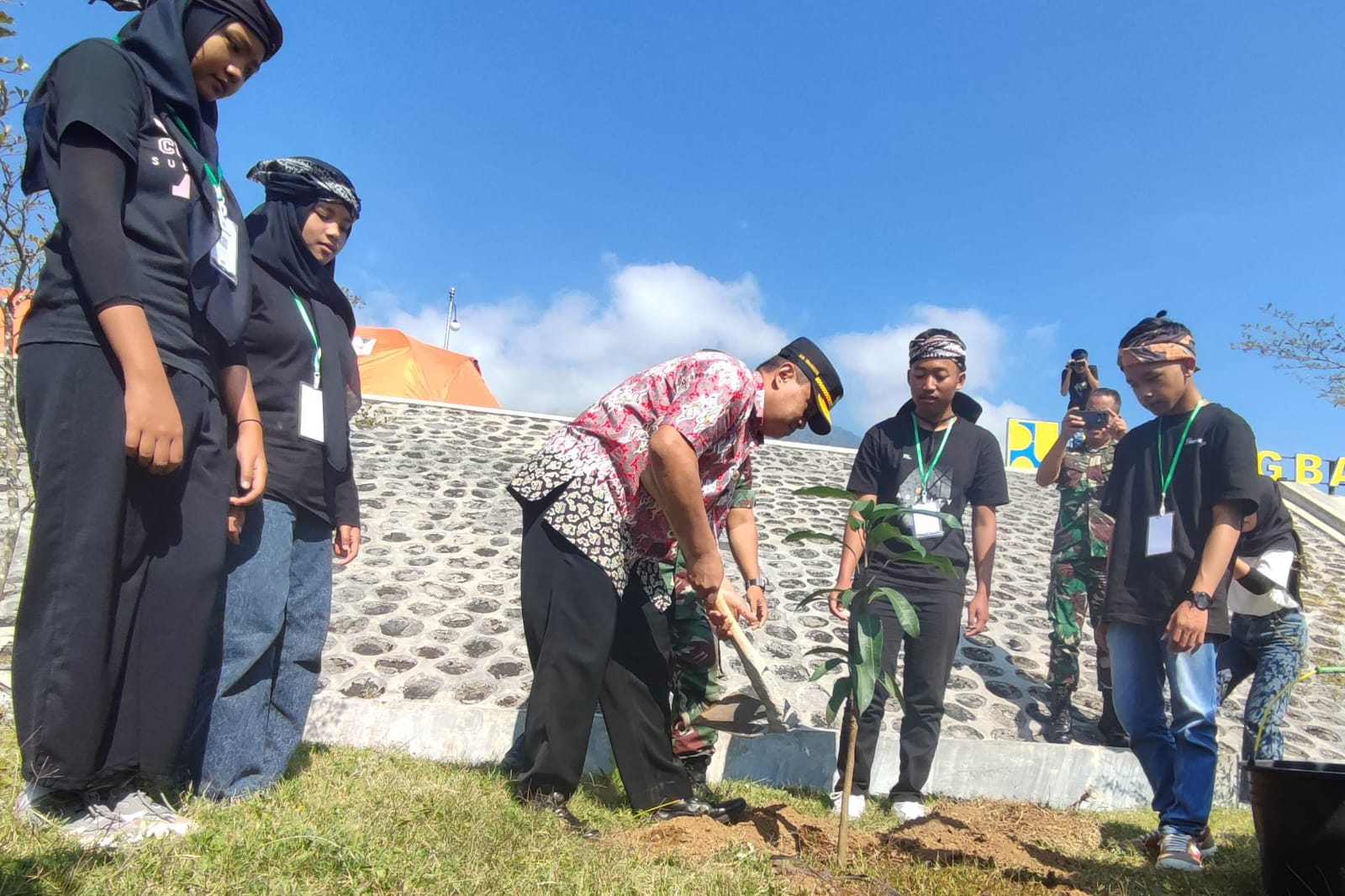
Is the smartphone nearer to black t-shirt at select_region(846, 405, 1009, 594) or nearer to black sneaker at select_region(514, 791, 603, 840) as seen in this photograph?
black t-shirt at select_region(846, 405, 1009, 594)

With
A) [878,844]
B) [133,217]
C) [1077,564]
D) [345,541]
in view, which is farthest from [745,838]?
[1077,564]

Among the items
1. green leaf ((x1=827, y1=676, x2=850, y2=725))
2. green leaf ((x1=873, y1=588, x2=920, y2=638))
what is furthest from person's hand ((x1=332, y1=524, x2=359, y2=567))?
green leaf ((x1=873, y1=588, x2=920, y2=638))

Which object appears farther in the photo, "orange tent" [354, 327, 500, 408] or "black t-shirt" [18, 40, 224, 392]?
"orange tent" [354, 327, 500, 408]

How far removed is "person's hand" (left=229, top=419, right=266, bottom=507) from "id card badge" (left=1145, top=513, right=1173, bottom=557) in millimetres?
3075

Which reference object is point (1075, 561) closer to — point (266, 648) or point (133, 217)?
point (266, 648)

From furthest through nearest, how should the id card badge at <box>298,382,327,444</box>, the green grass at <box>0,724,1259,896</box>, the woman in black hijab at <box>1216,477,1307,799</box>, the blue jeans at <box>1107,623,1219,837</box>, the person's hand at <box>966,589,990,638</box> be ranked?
the person's hand at <box>966,589,990,638</box> → the woman in black hijab at <box>1216,477,1307,799</box> → the blue jeans at <box>1107,623,1219,837</box> → the id card badge at <box>298,382,327,444</box> → the green grass at <box>0,724,1259,896</box>

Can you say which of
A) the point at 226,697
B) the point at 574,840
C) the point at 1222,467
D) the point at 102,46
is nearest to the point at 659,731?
the point at 574,840

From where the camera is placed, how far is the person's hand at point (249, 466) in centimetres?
229

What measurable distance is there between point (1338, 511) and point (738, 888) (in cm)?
1330

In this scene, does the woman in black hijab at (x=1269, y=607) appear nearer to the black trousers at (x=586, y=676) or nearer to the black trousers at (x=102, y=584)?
the black trousers at (x=586, y=676)

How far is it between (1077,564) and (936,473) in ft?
6.58

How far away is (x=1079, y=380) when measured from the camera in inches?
226

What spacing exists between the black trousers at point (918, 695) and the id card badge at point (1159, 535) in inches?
30.0

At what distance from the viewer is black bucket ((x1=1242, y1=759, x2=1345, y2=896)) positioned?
2043 millimetres
